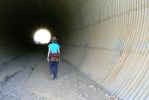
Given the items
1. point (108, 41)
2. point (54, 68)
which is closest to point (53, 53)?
point (54, 68)

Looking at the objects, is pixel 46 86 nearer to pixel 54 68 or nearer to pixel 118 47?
pixel 54 68

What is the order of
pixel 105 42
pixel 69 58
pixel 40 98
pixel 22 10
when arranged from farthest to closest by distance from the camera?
pixel 22 10
pixel 69 58
pixel 105 42
pixel 40 98

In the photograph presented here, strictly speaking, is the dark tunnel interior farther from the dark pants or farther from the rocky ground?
the dark pants

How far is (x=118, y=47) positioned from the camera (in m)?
10.2

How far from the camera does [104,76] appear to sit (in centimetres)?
1065

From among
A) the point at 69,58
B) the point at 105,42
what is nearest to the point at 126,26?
the point at 105,42

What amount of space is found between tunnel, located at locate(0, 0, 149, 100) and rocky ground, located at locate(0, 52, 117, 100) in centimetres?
37

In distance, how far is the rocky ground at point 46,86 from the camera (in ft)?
31.6

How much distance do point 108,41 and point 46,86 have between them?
254 centimetres

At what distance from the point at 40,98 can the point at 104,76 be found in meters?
2.33

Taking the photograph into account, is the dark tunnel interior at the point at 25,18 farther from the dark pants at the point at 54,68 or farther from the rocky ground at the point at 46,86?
the dark pants at the point at 54,68

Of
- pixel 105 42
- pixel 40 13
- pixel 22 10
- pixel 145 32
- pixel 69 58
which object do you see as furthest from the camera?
pixel 40 13

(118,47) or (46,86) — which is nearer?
(118,47)

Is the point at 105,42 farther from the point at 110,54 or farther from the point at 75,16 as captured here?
the point at 75,16
